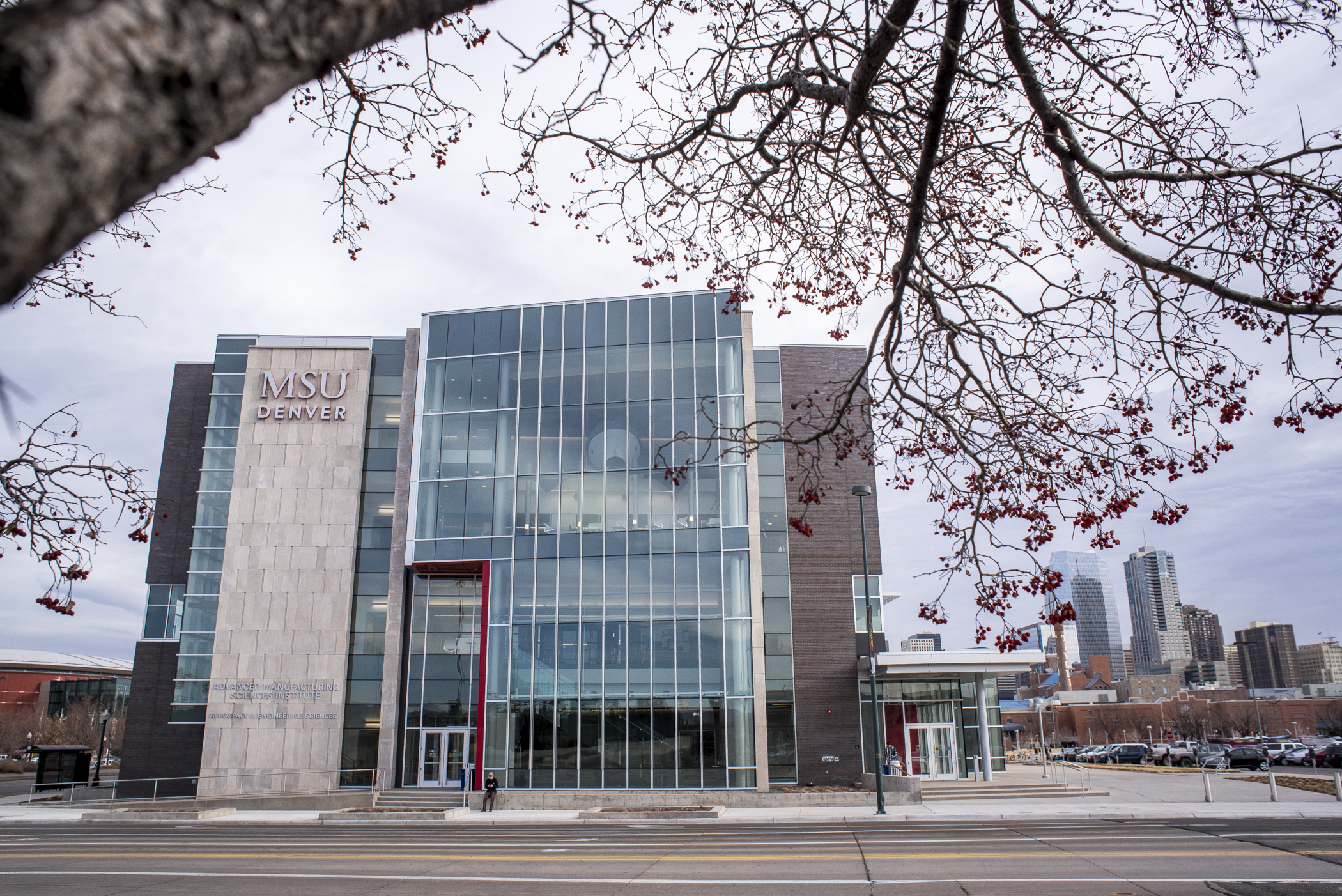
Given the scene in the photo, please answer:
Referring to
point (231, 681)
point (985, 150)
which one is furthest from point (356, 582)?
point (985, 150)

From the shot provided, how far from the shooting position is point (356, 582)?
3506cm

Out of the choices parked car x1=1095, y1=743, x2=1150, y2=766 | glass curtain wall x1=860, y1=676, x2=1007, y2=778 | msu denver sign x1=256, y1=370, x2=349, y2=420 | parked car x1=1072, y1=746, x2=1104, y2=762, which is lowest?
parked car x1=1072, y1=746, x2=1104, y2=762

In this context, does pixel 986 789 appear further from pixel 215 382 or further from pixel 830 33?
pixel 215 382

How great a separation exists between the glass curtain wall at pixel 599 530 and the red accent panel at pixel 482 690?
12.2 inches

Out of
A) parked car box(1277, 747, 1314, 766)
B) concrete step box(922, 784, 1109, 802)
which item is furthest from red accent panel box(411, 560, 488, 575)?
parked car box(1277, 747, 1314, 766)

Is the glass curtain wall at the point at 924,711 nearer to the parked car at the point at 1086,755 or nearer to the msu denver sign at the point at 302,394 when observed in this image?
the msu denver sign at the point at 302,394

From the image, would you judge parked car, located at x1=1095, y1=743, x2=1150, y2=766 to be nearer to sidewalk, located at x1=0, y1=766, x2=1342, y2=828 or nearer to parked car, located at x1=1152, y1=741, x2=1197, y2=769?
parked car, located at x1=1152, y1=741, x2=1197, y2=769

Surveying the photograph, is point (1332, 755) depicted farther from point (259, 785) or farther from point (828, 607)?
point (259, 785)

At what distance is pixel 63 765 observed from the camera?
124ft

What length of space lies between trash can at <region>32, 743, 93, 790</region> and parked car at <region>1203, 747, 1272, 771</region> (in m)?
54.4

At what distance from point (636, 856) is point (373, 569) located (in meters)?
23.0

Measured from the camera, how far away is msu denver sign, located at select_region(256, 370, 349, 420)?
36375mm

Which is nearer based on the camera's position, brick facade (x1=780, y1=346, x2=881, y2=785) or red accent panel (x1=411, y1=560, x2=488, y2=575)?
brick facade (x1=780, y1=346, x2=881, y2=785)

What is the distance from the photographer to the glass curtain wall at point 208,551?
3459 cm
